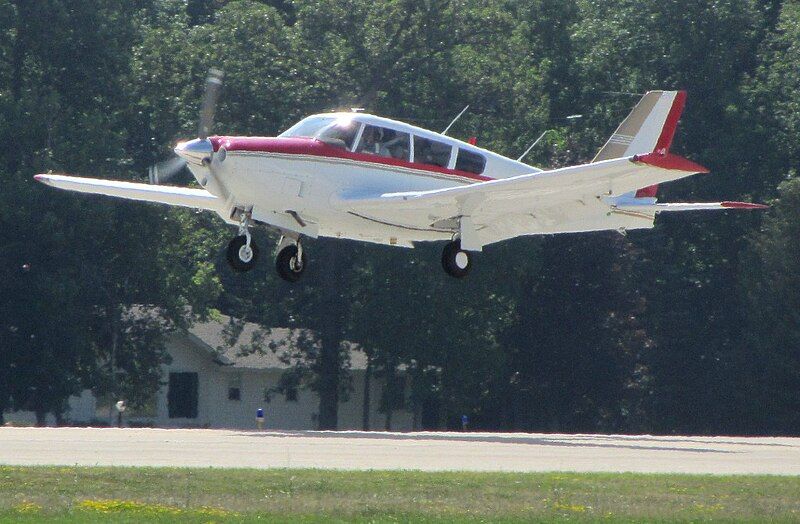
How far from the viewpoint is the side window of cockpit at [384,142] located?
2339 centimetres

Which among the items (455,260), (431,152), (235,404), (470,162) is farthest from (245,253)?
(235,404)

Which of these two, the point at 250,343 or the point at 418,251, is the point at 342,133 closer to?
the point at 418,251

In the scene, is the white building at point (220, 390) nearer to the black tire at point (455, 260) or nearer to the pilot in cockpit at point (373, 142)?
the black tire at point (455, 260)

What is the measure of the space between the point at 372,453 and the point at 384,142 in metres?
4.97

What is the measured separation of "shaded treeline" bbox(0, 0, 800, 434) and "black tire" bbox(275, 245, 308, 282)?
72.8 ft

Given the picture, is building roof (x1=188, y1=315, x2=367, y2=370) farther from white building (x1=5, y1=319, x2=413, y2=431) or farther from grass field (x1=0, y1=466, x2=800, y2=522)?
grass field (x1=0, y1=466, x2=800, y2=522)

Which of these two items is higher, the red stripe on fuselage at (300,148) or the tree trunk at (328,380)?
the red stripe on fuselage at (300,148)

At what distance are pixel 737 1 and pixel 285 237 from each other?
125 feet

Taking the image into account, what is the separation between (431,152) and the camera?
2414 cm

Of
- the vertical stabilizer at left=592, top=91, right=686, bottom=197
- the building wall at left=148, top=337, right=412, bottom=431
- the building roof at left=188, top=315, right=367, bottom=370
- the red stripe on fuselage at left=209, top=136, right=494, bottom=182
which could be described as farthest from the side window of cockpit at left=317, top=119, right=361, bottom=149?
the building wall at left=148, top=337, right=412, bottom=431

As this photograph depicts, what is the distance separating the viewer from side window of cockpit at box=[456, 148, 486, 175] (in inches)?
968

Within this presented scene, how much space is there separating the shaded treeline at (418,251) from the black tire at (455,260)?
23.0 metres

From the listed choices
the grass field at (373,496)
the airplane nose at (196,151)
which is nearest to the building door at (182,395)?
the airplane nose at (196,151)

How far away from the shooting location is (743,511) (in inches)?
727
